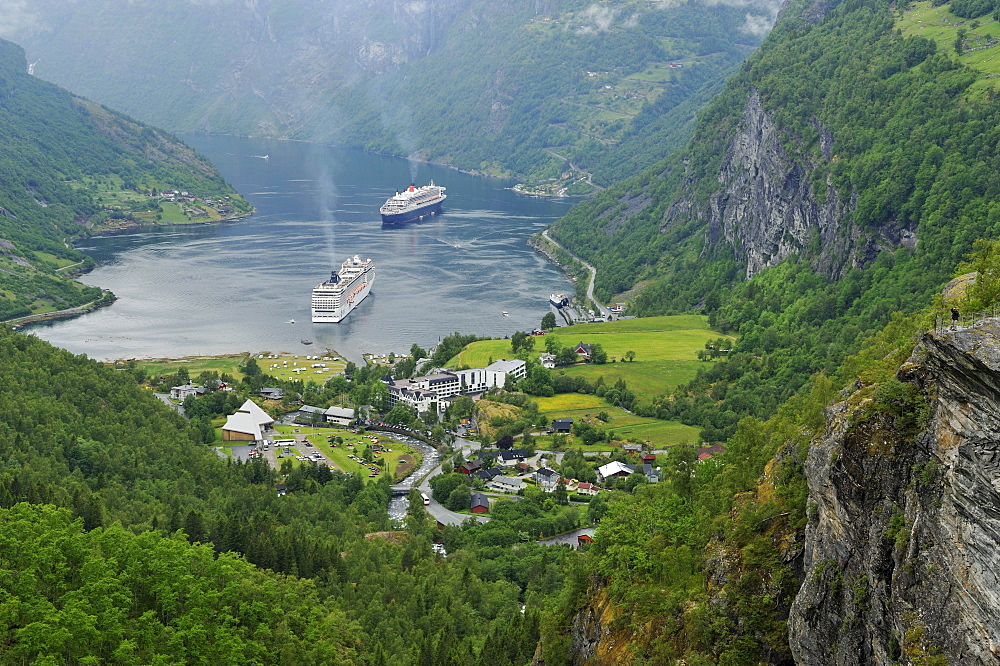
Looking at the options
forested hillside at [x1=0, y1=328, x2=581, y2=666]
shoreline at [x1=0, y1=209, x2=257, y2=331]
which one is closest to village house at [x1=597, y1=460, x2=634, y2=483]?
forested hillside at [x1=0, y1=328, x2=581, y2=666]

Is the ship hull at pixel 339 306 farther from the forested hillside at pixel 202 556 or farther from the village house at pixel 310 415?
the forested hillside at pixel 202 556

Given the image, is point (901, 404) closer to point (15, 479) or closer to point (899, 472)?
point (899, 472)

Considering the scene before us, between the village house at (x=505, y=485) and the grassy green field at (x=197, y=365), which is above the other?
the grassy green field at (x=197, y=365)

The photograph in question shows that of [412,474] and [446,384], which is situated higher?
[446,384]

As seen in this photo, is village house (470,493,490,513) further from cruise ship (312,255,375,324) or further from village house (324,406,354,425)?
cruise ship (312,255,375,324)

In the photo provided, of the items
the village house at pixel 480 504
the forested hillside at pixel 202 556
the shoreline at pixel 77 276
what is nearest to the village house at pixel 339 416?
the forested hillside at pixel 202 556

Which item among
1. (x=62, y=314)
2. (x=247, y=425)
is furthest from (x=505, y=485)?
(x=62, y=314)

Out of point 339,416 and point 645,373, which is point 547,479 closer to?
point 339,416
